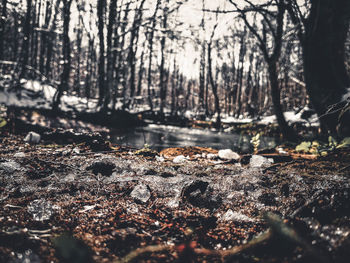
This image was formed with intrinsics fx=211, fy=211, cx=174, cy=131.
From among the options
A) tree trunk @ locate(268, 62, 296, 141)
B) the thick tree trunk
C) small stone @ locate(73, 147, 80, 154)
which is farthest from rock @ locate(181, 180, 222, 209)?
tree trunk @ locate(268, 62, 296, 141)

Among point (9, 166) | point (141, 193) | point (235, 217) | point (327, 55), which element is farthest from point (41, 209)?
point (327, 55)

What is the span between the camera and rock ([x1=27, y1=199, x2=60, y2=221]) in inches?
47.9

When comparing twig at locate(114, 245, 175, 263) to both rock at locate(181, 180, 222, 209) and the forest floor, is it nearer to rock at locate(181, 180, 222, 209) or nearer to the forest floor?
the forest floor

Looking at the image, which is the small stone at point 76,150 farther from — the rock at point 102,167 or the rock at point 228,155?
the rock at point 228,155

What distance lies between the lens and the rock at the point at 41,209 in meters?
1.22

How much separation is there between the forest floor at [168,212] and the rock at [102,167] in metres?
0.01

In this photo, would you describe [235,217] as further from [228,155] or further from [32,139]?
[32,139]

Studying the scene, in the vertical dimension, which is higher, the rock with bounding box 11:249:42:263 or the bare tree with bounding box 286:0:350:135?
the bare tree with bounding box 286:0:350:135

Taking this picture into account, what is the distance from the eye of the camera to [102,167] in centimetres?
214

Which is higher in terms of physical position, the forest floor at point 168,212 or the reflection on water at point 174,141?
the forest floor at point 168,212

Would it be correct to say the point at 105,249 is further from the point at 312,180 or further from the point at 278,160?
the point at 278,160

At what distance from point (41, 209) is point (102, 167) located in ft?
2.81

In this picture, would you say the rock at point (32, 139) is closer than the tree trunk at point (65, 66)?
Yes

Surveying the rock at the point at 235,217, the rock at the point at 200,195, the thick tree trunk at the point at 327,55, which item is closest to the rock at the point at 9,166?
the rock at the point at 200,195
